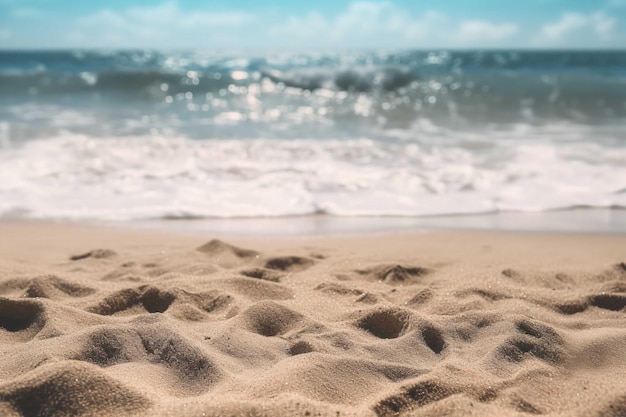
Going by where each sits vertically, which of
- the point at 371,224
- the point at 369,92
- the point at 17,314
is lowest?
the point at 371,224

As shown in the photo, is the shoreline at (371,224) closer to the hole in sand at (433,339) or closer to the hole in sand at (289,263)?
the hole in sand at (289,263)

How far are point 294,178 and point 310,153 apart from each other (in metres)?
1.27

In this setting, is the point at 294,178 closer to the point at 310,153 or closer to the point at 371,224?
the point at 310,153

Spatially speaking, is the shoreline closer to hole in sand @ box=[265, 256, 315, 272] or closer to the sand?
the sand

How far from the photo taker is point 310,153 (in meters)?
6.77

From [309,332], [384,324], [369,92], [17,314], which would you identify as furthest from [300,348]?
[369,92]

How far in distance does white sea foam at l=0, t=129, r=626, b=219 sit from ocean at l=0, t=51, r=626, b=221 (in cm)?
2

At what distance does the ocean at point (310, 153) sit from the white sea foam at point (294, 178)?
2 centimetres

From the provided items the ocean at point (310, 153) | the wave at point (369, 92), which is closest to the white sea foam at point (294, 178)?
the ocean at point (310, 153)

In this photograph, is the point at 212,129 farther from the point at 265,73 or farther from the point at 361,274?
the point at 265,73

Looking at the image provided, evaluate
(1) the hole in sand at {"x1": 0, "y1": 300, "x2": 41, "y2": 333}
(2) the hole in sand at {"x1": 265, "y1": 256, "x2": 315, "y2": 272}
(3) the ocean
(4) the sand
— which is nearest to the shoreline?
(3) the ocean

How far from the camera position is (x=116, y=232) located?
403 centimetres

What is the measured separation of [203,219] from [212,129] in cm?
466

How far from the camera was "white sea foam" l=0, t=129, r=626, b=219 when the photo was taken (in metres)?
4.72
